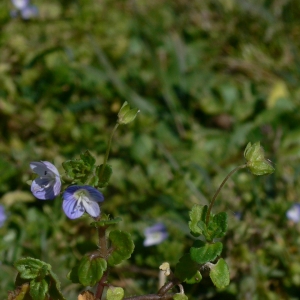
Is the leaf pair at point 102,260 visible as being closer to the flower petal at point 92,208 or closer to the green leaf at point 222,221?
the flower petal at point 92,208

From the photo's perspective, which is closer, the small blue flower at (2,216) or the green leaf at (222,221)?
the green leaf at (222,221)

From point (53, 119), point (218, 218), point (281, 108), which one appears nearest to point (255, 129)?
point (281, 108)

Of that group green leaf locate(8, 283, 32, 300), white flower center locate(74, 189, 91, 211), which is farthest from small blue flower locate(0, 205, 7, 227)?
white flower center locate(74, 189, 91, 211)

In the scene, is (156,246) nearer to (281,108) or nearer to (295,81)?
(281,108)

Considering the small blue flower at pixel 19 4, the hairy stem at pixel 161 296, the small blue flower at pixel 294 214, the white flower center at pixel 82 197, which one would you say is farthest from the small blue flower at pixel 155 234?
the small blue flower at pixel 19 4

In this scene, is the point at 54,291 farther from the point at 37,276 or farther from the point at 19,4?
the point at 19,4

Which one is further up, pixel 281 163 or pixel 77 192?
pixel 77 192
